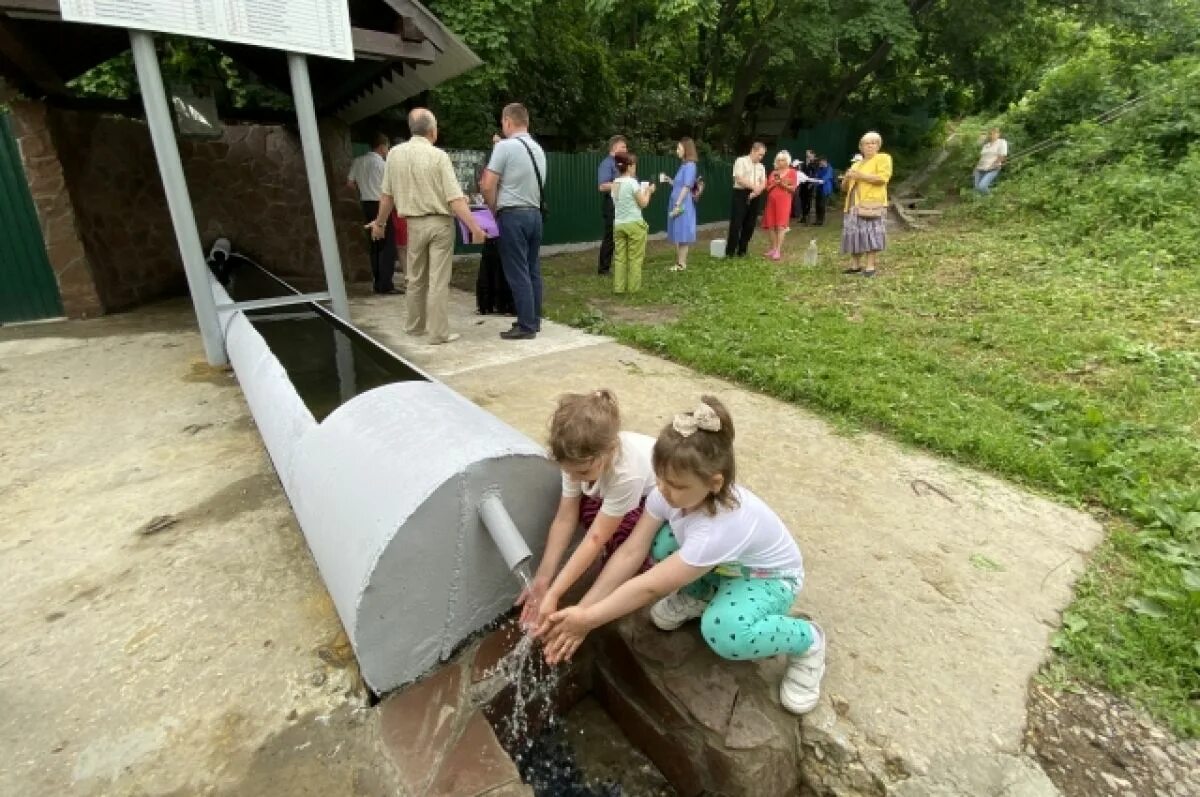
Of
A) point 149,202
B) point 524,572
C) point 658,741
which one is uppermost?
point 149,202

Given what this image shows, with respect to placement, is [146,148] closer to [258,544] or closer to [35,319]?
[35,319]

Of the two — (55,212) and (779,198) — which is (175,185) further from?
(779,198)

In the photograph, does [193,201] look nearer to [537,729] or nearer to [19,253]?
[19,253]

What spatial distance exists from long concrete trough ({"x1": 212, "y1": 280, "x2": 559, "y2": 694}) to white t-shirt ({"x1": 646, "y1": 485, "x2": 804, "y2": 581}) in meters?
0.43

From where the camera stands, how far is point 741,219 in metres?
9.05

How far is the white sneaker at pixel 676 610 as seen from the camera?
6.34 feet

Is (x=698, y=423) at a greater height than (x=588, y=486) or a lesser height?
greater

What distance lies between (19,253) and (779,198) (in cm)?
913

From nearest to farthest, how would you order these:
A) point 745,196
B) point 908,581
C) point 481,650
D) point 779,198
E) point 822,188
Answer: point 481,650 → point 908,581 → point 745,196 → point 779,198 → point 822,188

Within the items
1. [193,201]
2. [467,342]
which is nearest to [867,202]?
[467,342]

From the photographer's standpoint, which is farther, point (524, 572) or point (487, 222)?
point (487, 222)

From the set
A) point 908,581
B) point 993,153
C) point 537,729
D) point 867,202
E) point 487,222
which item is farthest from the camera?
point 993,153

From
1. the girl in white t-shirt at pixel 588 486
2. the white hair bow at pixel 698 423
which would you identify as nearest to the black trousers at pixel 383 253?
the girl in white t-shirt at pixel 588 486

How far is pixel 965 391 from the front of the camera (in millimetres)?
3973
